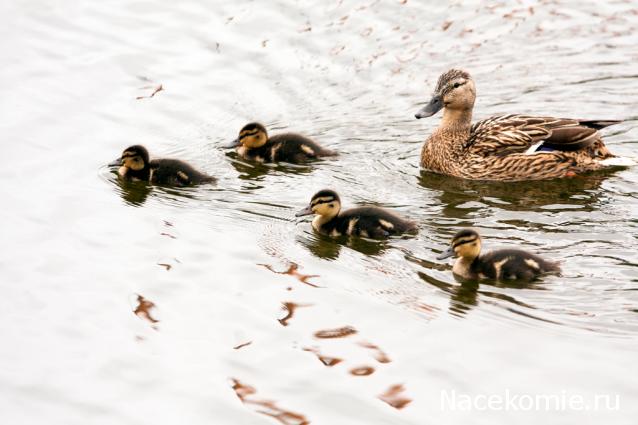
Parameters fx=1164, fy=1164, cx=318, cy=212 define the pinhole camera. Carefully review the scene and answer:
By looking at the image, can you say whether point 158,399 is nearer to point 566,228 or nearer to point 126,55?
point 566,228

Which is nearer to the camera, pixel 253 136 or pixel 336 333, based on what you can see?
pixel 336 333

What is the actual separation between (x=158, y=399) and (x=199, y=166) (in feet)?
9.70

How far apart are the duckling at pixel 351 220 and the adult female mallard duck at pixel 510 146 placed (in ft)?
4.10

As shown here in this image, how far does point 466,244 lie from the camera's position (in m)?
5.53

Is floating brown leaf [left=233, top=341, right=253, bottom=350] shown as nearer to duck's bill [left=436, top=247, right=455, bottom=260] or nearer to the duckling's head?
duck's bill [left=436, top=247, right=455, bottom=260]

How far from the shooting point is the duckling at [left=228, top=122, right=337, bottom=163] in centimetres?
727

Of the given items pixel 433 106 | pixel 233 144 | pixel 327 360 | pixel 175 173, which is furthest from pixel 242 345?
pixel 433 106

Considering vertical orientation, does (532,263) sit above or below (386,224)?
below

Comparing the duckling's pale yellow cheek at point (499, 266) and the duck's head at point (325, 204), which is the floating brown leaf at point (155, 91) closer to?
the duck's head at point (325, 204)

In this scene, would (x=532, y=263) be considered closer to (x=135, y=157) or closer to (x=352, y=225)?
(x=352, y=225)

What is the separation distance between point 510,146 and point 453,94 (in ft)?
1.71

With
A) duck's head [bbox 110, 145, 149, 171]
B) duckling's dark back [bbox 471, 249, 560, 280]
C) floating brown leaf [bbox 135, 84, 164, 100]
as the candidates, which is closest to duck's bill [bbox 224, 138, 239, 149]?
duck's head [bbox 110, 145, 149, 171]

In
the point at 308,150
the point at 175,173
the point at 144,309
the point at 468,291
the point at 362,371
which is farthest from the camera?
the point at 308,150

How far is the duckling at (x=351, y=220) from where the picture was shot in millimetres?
6023
